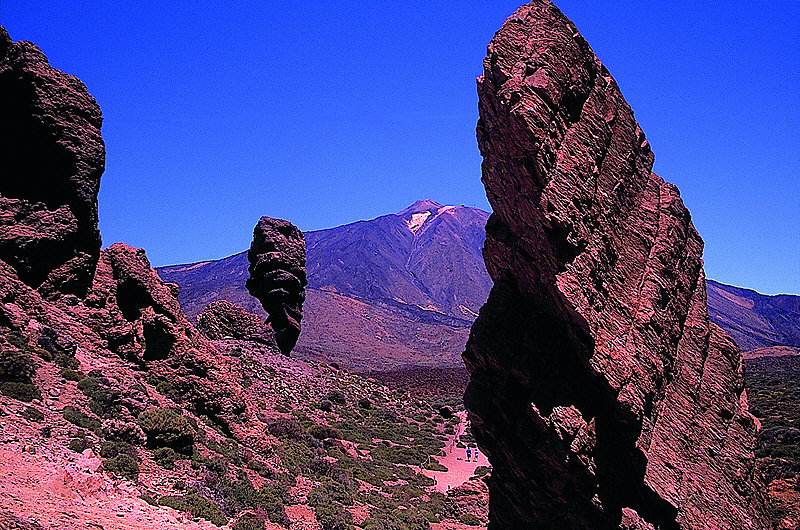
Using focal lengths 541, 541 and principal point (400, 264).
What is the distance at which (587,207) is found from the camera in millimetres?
6938

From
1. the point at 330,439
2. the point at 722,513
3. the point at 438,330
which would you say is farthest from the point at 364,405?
the point at 438,330

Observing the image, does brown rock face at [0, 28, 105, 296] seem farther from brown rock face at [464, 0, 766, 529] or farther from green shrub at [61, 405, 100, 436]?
brown rock face at [464, 0, 766, 529]

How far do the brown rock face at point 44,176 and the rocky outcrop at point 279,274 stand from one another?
16311mm

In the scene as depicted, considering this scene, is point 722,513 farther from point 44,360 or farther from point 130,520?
point 44,360

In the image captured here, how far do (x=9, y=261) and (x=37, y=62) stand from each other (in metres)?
5.50

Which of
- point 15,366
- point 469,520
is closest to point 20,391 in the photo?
point 15,366

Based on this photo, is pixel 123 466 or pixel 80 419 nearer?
pixel 123 466

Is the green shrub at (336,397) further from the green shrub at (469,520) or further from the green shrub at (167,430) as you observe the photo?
the green shrub at (167,430)

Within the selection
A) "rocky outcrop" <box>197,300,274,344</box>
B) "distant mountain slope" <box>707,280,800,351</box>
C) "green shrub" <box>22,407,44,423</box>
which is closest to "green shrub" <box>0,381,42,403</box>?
"green shrub" <box>22,407,44,423</box>

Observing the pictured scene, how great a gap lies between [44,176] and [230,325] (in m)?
17.9

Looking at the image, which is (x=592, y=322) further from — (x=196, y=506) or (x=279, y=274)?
(x=279, y=274)

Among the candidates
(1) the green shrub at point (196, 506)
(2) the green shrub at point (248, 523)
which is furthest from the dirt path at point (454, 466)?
(1) the green shrub at point (196, 506)

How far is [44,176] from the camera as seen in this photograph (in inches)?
558

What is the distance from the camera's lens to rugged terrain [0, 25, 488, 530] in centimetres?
921
